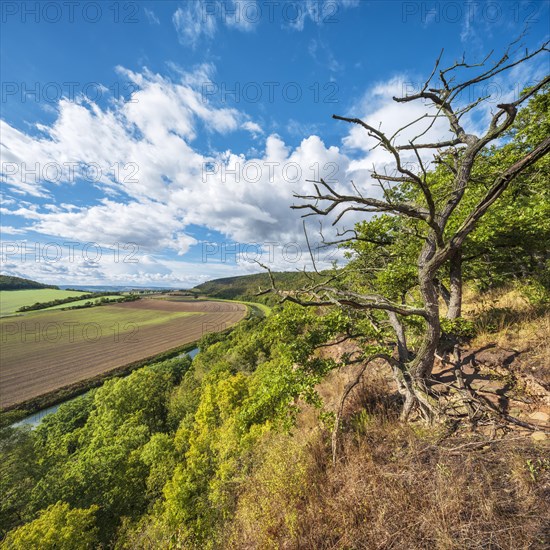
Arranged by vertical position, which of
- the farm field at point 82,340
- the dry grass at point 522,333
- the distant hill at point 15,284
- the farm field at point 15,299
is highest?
the distant hill at point 15,284

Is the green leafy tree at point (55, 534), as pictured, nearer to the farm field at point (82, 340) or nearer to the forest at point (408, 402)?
the forest at point (408, 402)

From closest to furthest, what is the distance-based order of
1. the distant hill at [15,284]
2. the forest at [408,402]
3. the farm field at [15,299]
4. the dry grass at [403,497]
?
the dry grass at [403,497] → the forest at [408,402] → the farm field at [15,299] → the distant hill at [15,284]

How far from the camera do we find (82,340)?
6650cm

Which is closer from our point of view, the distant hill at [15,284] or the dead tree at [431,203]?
the dead tree at [431,203]

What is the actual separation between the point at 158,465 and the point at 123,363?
40207 mm

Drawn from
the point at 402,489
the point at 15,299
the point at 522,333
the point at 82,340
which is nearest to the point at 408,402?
the point at 402,489

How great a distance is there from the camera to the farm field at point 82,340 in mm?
43938

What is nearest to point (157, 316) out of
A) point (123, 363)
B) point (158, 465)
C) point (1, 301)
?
point (123, 363)

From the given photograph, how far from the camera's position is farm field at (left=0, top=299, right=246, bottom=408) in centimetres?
4394

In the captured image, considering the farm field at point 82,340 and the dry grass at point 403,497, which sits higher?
the dry grass at point 403,497

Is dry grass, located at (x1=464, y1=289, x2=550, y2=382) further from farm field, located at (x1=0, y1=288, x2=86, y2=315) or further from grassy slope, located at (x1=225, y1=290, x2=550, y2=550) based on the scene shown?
farm field, located at (x1=0, y1=288, x2=86, y2=315)

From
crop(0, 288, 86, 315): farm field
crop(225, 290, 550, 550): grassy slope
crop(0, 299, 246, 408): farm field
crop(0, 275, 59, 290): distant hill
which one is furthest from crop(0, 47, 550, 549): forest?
crop(0, 275, 59, 290): distant hill

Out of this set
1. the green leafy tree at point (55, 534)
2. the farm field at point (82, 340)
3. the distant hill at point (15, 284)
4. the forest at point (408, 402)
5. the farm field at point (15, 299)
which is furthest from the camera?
the distant hill at point (15, 284)

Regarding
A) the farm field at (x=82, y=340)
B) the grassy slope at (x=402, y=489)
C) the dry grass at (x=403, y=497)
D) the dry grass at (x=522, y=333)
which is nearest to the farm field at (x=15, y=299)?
the farm field at (x=82, y=340)
